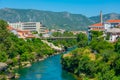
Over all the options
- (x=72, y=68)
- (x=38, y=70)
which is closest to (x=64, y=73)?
(x=72, y=68)

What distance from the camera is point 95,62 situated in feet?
137

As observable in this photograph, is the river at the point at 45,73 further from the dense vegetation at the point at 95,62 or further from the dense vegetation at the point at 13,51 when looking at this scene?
the dense vegetation at the point at 13,51

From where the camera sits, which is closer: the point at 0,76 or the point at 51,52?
the point at 0,76

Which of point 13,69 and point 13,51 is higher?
point 13,51

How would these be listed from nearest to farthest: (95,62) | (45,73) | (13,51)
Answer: (95,62) < (45,73) < (13,51)

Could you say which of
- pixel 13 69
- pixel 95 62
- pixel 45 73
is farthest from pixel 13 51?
pixel 95 62

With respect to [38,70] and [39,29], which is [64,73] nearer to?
[38,70]

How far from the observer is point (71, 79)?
41.8 meters

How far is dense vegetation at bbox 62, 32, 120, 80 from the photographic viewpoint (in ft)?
115

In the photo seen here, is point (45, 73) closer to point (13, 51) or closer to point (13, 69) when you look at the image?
point (13, 69)

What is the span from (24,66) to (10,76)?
1185 centimetres

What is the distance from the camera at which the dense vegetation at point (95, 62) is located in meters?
35.1

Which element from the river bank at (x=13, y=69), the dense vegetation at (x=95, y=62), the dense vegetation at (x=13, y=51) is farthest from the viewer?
the dense vegetation at (x=13, y=51)

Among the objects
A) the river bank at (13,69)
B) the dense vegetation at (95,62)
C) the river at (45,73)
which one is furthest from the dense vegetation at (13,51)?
the dense vegetation at (95,62)
